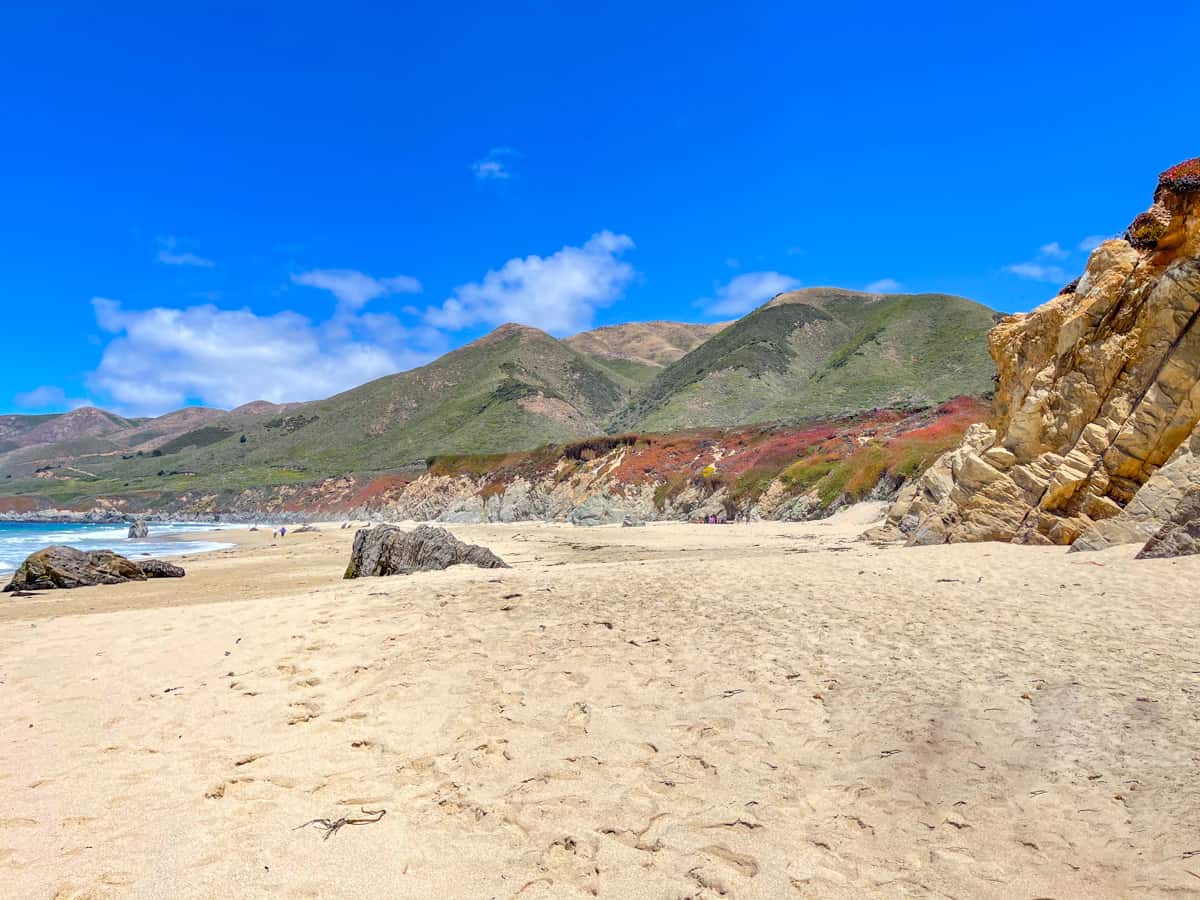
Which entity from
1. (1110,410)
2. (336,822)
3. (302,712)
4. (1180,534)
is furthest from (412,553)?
(1110,410)

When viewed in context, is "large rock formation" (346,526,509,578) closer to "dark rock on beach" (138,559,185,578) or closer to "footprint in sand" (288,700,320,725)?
"footprint in sand" (288,700,320,725)

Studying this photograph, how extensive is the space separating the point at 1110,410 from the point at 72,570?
24.4m

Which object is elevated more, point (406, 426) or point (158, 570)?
point (406, 426)

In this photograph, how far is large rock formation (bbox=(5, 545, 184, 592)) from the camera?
15648mm

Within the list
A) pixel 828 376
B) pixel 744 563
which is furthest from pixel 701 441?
pixel 828 376

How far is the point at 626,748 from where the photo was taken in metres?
4.59

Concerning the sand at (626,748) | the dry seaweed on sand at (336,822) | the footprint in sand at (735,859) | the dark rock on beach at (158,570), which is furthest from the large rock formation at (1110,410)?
the dark rock on beach at (158,570)

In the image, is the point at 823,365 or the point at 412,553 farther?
the point at 823,365

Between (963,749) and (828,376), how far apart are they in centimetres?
9751

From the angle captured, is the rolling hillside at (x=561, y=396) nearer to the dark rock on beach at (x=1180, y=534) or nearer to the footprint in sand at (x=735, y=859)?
the dark rock on beach at (x=1180, y=534)

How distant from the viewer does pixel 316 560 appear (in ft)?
75.4

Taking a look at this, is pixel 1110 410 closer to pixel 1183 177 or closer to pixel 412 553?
pixel 1183 177

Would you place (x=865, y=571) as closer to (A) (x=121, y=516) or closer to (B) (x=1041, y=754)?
(B) (x=1041, y=754)

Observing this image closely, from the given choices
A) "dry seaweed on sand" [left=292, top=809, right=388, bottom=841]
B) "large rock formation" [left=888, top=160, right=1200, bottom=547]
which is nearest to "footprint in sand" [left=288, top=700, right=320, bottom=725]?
"dry seaweed on sand" [left=292, top=809, right=388, bottom=841]
